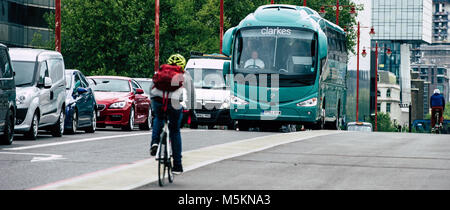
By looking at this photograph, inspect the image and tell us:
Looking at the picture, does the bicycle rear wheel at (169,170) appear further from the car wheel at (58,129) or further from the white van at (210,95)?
the white van at (210,95)

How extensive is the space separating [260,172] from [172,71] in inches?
94.7

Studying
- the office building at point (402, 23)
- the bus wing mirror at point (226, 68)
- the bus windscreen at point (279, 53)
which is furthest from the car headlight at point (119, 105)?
the office building at point (402, 23)

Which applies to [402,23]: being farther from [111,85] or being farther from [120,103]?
[120,103]

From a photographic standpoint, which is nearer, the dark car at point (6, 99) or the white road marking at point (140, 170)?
the white road marking at point (140, 170)

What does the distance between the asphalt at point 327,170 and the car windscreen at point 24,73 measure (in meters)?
5.59

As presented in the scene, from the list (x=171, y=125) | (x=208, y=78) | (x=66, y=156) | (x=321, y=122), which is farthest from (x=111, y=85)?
(x=171, y=125)

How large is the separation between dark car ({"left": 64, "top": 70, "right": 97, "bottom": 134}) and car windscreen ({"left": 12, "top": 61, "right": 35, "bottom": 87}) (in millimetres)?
2411

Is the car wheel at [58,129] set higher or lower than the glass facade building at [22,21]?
lower

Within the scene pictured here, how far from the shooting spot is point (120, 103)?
1001 inches

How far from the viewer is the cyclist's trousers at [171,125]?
10961mm

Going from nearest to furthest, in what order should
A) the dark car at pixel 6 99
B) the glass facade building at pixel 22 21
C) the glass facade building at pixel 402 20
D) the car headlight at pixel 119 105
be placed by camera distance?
the dark car at pixel 6 99
the car headlight at pixel 119 105
the glass facade building at pixel 22 21
the glass facade building at pixel 402 20
